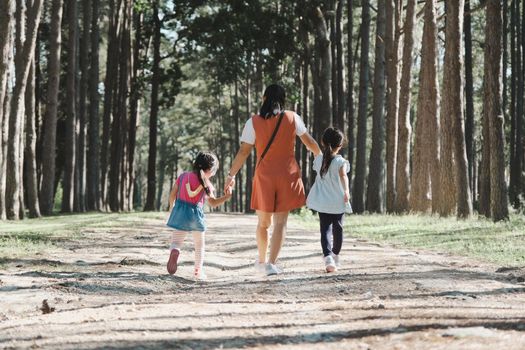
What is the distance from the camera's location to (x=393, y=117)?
A: 87.4 ft

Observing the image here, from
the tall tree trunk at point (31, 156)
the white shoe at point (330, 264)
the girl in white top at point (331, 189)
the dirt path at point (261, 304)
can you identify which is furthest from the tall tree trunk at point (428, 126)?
the white shoe at point (330, 264)

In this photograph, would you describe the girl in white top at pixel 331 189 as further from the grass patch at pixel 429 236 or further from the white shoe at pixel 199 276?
the grass patch at pixel 429 236

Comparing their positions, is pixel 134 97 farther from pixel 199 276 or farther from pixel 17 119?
pixel 199 276

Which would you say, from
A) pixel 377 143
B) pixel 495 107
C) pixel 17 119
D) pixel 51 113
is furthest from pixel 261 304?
pixel 51 113

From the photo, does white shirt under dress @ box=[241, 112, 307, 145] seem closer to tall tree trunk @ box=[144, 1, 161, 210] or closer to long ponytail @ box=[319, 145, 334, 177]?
long ponytail @ box=[319, 145, 334, 177]

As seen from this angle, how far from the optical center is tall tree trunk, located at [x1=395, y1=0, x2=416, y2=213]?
2472 centimetres

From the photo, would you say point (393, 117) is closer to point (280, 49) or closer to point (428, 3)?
point (428, 3)

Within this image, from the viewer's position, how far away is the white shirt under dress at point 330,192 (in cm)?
981

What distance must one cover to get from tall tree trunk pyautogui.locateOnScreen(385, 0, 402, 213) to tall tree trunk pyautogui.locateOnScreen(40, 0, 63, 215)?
10.7 metres

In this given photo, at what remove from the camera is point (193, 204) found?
378 inches

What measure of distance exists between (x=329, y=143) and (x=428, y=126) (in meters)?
13.5

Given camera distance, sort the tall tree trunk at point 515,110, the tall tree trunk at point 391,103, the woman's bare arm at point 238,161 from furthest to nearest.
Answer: the tall tree trunk at point 515,110
the tall tree trunk at point 391,103
the woman's bare arm at point 238,161

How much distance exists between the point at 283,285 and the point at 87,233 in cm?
870

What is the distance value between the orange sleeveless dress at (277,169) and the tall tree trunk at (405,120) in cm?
1596
